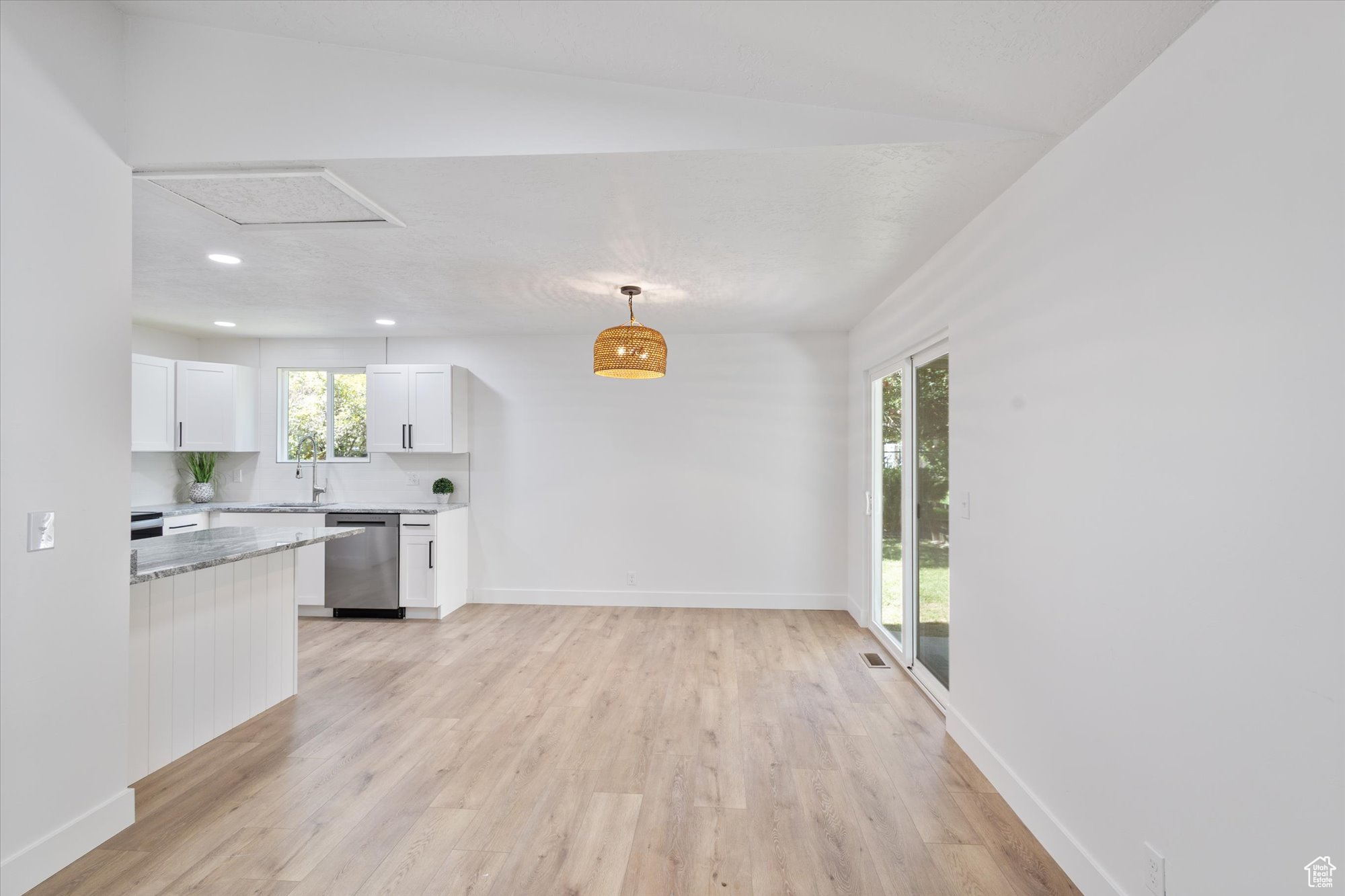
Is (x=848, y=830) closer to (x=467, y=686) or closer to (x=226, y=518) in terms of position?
(x=467, y=686)

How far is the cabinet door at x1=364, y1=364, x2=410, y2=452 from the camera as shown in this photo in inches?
216

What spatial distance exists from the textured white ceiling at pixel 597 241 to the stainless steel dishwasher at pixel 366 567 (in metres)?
1.68

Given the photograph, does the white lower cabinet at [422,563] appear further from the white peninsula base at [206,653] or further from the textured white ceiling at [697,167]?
the textured white ceiling at [697,167]

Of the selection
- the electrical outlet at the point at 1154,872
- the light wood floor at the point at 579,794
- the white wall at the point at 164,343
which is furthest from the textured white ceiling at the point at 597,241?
the light wood floor at the point at 579,794

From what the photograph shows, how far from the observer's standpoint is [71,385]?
2096 mm

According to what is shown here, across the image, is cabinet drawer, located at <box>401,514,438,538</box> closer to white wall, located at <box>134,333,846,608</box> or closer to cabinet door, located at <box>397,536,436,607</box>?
cabinet door, located at <box>397,536,436,607</box>

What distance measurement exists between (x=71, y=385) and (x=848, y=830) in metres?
3.09

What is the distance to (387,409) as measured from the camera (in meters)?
5.51

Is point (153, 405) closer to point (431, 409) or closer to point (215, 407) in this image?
point (215, 407)

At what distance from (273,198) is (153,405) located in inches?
144

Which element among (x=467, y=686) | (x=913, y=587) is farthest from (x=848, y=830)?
(x=467, y=686)

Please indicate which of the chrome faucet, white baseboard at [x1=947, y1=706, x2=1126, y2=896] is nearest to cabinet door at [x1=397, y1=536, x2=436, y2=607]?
the chrome faucet

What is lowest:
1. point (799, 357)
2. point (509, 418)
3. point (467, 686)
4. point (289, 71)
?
point (467, 686)

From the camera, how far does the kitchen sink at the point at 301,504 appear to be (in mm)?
5301
